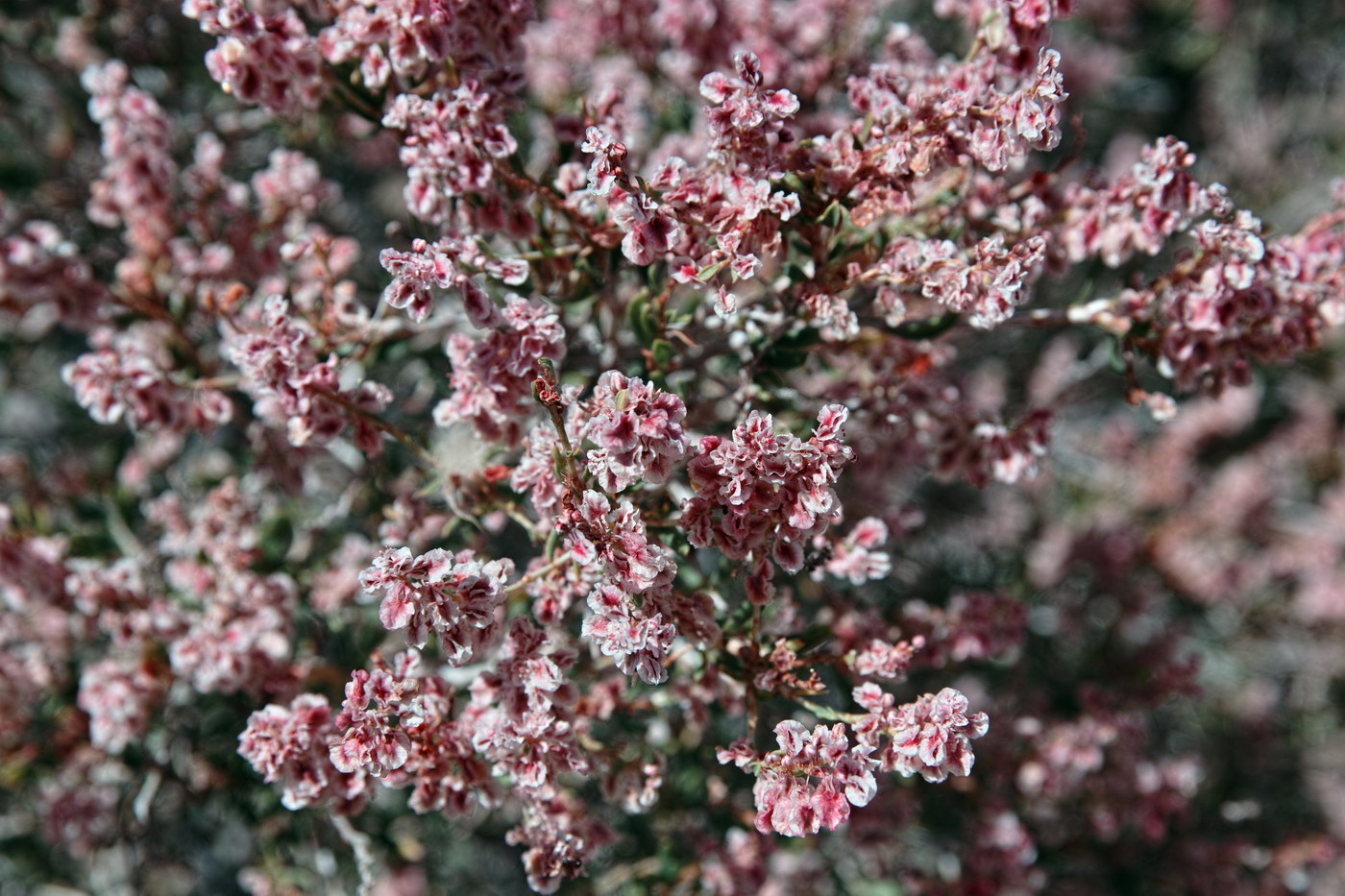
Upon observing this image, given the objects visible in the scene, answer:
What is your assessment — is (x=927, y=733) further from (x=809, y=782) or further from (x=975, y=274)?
(x=975, y=274)

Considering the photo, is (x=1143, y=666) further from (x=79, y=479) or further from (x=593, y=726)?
(x=79, y=479)

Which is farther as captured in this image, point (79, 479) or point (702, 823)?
point (79, 479)

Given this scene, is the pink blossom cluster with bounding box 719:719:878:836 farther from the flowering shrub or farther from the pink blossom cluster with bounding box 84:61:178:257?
the pink blossom cluster with bounding box 84:61:178:257

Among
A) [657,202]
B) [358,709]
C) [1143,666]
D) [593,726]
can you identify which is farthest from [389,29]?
[1143,666]

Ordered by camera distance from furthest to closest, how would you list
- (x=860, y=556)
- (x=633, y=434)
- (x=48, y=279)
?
(x=48, y=279) < (x=860, y=556) < (x=633, y=434)

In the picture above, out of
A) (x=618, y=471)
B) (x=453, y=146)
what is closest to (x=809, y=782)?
(x=618, y=471)

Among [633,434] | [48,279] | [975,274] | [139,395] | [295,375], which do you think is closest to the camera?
[633,434]

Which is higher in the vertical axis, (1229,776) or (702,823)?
(1229,776)

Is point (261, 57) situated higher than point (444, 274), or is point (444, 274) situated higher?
point (261, 57)
